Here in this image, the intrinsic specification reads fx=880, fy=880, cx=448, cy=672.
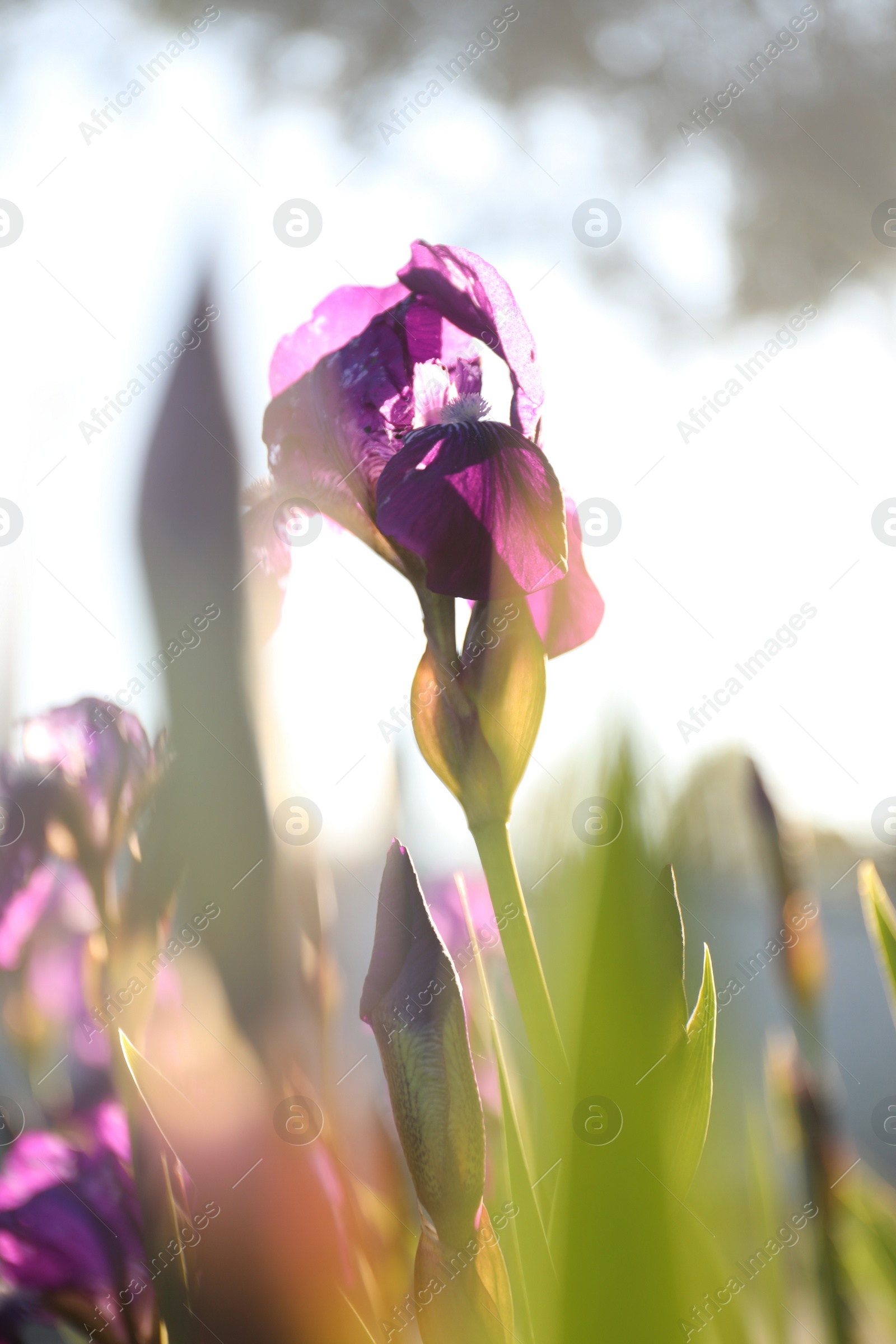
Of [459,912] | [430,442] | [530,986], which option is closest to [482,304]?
[430,442]

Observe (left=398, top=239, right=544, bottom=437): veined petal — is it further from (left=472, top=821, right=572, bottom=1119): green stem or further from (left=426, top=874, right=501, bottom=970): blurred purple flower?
(left=426, top=874, right=501, bottom=970): blurred purple flower

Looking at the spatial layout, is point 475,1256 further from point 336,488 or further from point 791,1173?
point 791,1173

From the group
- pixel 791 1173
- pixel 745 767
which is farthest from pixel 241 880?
pixel 791 1173

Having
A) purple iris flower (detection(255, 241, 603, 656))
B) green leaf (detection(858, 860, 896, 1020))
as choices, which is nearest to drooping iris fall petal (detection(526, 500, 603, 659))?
purple iris flower (detection(255, 241, 603, 656))

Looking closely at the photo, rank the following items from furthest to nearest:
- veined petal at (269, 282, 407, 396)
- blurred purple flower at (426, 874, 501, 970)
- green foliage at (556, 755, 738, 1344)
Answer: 1. blurred purple flower at (426, 874, 501, 970)
2. veined petal at (269, 282, 407, 396)
3. green foliage at (556, 755, 738, 1344)

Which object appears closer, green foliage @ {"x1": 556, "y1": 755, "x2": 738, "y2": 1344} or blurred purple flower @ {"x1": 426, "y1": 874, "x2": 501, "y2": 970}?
green foliage @ {"x1": 556, "y1": 755, "x2": 738, "y2": 1344}

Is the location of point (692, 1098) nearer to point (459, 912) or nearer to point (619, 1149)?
point (619, 1149)
